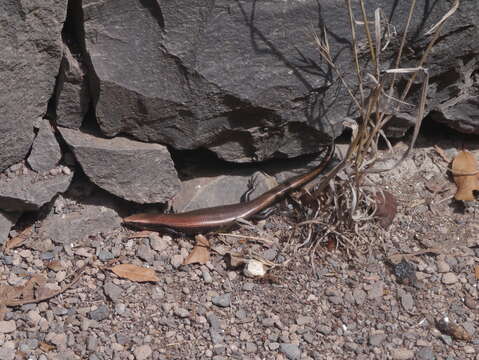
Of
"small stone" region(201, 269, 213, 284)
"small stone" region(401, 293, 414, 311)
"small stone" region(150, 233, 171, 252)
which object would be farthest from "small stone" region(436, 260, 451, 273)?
"small stone" region(150, 233, 171, 252)

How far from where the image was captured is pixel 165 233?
400cm

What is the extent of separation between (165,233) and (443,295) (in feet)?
5.07

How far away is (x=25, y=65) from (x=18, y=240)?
1029mm

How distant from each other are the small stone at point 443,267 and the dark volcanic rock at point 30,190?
6.66 ft

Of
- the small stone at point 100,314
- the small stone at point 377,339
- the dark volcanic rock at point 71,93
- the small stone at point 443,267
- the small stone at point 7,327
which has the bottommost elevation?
the small stone at point 7,327

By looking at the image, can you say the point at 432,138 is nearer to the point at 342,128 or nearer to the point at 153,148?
the point at 342,128

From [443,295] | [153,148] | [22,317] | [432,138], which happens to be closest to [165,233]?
[153,148]

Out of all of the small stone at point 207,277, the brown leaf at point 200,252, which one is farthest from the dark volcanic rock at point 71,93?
the small stone at point 207,277

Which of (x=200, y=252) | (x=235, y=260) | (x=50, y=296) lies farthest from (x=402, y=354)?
(x=50, y=296)

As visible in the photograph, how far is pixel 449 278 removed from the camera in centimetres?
374

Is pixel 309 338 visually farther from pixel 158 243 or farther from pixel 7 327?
pixel 7 327

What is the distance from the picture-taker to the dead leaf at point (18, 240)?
3775 millimetres

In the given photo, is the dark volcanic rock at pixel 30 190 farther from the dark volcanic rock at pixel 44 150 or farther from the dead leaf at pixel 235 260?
the dead leaf at pixel 235 260

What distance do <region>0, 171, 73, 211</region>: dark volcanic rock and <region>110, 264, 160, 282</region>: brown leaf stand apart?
0.51 metres
